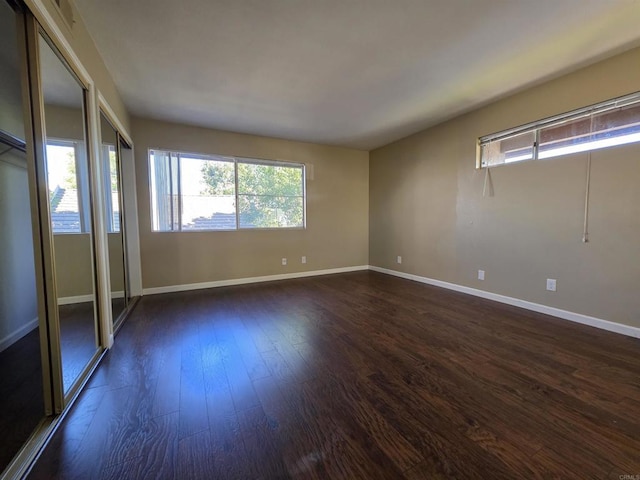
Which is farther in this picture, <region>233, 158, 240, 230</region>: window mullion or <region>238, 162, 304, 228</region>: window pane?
<region>238, 162, 304, 228</region>: window pane

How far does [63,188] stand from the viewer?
65.3 inches

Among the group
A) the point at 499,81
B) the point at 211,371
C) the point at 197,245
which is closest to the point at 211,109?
the point at 197,245

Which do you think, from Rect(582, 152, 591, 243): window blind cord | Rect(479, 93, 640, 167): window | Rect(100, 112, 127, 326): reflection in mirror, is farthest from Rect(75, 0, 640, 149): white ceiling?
Rect(582, 152, 591, 243): window blind cord

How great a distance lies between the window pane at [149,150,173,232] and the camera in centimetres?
380

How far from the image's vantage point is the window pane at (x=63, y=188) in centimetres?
150

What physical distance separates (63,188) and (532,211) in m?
4.28

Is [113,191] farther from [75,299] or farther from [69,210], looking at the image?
[75,299]

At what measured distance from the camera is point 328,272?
520cm

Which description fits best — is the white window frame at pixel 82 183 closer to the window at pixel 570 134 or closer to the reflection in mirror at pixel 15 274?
the reflection in mirror at pixel 15 274

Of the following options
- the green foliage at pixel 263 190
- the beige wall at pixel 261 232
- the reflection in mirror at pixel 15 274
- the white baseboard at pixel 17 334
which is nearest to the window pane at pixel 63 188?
the reflection in mirror at pixel 15 274

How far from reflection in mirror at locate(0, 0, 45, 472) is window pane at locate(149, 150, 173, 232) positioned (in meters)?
2.48

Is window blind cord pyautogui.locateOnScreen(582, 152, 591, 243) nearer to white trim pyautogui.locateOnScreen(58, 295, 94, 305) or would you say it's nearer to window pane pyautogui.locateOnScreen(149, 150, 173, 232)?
white trim pyautogui.locateOnScreen(58, 295, 94, 305)

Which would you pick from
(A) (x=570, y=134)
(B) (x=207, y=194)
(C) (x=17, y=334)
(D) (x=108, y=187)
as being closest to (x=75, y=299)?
(C) (x=17, y=334)

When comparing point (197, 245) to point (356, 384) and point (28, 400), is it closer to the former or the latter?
point (28, 400)
